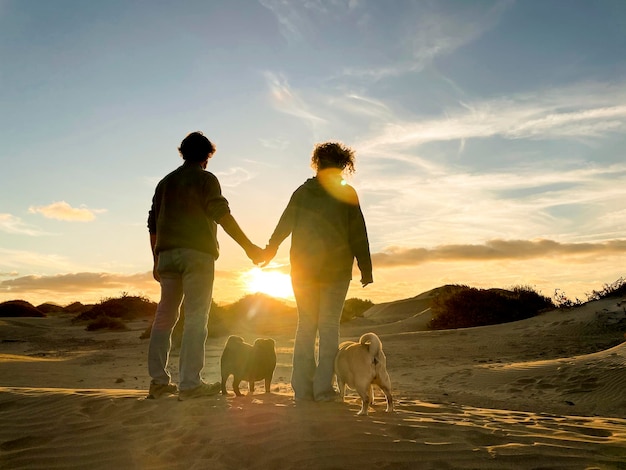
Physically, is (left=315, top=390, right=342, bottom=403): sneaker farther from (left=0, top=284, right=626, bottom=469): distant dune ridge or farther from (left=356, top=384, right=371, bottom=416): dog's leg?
(left=356, top=384, right=371, bottom=416): dog's leg

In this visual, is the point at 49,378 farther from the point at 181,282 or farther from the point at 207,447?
the point at 207,447

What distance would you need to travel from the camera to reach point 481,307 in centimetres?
1984

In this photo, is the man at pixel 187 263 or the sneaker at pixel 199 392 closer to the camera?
the sneaker at pixel 199 392

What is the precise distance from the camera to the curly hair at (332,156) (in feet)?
19.2

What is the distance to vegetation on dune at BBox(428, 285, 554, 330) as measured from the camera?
19.5 meters

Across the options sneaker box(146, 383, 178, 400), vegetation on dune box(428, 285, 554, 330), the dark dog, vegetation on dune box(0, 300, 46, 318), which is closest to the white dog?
the dark dog

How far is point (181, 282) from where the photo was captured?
5.55 metres

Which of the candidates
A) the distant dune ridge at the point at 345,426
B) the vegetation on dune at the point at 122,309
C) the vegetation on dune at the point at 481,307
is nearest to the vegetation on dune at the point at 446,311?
the vegetation on dune at the point at 481,307

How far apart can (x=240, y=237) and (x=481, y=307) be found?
52.9 feet

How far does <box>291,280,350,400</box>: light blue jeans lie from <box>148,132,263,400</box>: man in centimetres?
98

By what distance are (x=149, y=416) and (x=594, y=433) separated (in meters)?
3.89

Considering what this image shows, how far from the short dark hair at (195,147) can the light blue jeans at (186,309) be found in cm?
112

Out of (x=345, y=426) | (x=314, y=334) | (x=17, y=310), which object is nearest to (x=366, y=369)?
(x=314, y=334)

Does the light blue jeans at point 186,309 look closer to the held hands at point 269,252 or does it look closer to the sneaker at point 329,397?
the held hands at point 269,252
